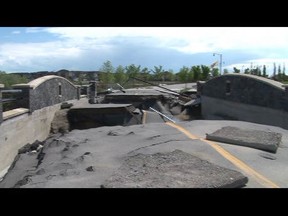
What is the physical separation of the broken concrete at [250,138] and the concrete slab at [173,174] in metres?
2.19

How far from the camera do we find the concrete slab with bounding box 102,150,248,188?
215 inches

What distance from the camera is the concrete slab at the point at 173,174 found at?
5.47 m

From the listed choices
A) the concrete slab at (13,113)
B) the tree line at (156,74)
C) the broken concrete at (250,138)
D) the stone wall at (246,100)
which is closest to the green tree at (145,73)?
the tree line at (156,74)

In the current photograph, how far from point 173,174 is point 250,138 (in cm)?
408

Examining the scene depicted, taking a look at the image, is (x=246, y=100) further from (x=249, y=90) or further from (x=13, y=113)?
(x=13, y=113)

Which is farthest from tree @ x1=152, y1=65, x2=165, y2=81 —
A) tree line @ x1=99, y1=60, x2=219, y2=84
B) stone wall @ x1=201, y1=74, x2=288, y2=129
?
stone wall @ x1=201, y1=74, x2=288, y2=129

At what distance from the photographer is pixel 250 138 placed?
9.43 meters

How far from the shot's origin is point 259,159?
790 cm

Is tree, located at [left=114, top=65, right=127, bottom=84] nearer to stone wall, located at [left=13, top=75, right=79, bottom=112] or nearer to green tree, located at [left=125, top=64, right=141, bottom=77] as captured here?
green tree, located at [left=125, top=64, right=141, bottom=77]

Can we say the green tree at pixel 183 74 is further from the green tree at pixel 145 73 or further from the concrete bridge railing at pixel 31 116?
the concrete bridge railing at pixel 31 116
